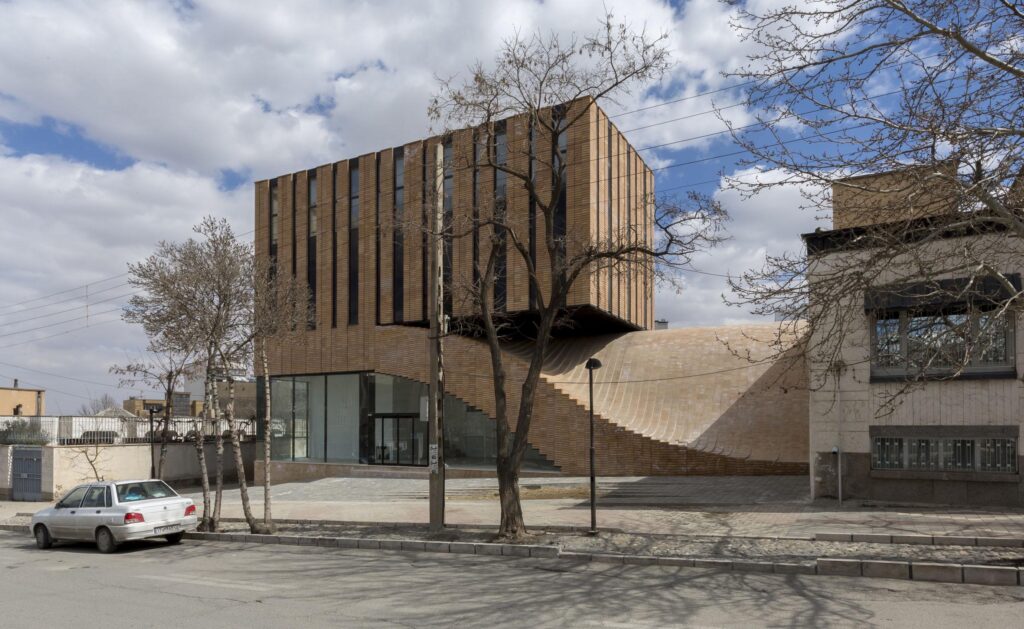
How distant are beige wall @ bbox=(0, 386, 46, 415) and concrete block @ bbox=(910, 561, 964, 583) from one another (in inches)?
2294

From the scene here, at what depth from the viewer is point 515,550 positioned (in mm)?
12219

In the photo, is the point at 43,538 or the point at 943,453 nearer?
the point at 943,453

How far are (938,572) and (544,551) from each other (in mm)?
5454

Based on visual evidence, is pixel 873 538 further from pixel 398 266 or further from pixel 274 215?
pixel 274 215

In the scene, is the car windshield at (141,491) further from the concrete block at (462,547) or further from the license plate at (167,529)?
the concrete block at (462,547)

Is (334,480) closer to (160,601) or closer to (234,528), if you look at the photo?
(234,528)

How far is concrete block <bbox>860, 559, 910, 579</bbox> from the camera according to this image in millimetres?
9375

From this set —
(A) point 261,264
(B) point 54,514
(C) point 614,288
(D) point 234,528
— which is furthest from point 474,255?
(B) point 54,514

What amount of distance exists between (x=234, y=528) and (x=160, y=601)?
8.36 meters

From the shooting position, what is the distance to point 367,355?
34.8 m

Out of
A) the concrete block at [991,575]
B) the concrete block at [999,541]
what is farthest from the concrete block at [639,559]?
the concrete block at [999,541]

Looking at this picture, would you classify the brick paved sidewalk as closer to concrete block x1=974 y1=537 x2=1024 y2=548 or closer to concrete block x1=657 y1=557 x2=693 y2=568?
concrete block x1=974 y1=537 x2=1024 y2=548

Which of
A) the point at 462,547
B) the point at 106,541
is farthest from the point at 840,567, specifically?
the point at 106,541

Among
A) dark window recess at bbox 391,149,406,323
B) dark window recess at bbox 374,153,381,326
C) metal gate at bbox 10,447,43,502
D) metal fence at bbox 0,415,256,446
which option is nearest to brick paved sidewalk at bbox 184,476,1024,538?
metal gate at bbox 10,447,43,502
